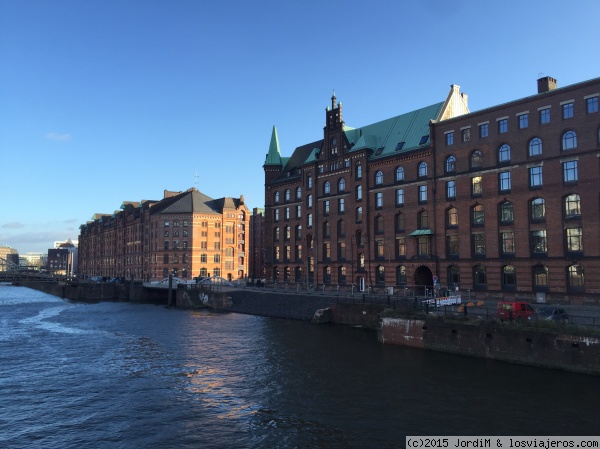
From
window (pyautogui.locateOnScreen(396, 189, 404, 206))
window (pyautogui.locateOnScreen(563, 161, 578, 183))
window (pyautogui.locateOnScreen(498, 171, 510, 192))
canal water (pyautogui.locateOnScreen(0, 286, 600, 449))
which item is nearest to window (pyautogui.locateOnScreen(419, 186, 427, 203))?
window (pyautogui.locateOnScreen(396, 189, 404, 206))

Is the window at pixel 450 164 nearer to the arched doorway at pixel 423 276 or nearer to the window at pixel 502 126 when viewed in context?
the window at pixel 502 126

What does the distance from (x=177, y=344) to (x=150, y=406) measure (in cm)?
1838

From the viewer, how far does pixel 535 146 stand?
48.6 metres

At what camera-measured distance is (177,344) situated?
1654 inches

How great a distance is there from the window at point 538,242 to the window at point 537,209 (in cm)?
143

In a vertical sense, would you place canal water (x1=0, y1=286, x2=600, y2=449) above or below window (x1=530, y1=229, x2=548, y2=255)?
below

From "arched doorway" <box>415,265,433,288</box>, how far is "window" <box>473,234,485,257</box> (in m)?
7.24

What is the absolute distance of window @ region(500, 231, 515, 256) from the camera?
49.9 meters

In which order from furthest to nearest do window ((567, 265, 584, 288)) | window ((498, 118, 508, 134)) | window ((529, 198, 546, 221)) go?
window ((498, 118, 508, 134)), window ((529, 198, 546, 221)), window ((567, 265, 584, 288))

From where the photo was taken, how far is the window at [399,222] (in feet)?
202

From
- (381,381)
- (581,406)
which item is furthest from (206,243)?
(581,406)

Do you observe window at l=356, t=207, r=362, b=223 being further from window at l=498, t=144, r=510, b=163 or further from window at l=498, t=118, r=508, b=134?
window at l=498, t=118, r=508, b=134

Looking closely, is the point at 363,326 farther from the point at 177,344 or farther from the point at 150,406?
the point at 150,406

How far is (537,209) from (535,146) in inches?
254
